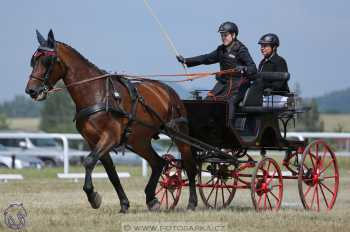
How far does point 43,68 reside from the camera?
12.7 m

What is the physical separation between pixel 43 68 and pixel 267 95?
321 centimetres

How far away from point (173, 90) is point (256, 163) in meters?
1.50

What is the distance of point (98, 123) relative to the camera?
12.7 m

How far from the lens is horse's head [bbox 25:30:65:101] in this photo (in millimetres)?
12656

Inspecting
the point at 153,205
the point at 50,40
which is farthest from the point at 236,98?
the point at 50,40

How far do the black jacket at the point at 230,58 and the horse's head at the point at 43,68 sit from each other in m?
2.25

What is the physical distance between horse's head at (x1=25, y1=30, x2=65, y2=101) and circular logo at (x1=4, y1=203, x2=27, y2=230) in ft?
4.71

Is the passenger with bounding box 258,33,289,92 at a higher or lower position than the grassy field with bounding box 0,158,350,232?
higher

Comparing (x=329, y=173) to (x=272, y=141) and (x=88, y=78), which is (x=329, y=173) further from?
(x=88, y=78)

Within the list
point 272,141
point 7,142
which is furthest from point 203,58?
point 7,142

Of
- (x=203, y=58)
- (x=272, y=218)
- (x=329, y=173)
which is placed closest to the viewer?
(x=272, y=218)

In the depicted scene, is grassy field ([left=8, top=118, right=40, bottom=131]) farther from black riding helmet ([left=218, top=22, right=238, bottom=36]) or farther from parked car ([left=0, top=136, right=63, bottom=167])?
black riding helmet ([left=218, top=22, right=238, bottom=36])

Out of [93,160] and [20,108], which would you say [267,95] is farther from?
[20,108]

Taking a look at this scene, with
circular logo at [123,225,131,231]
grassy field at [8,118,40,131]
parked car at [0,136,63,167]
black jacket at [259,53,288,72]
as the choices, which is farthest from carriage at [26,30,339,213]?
grassy field at [8,118,40,131]
